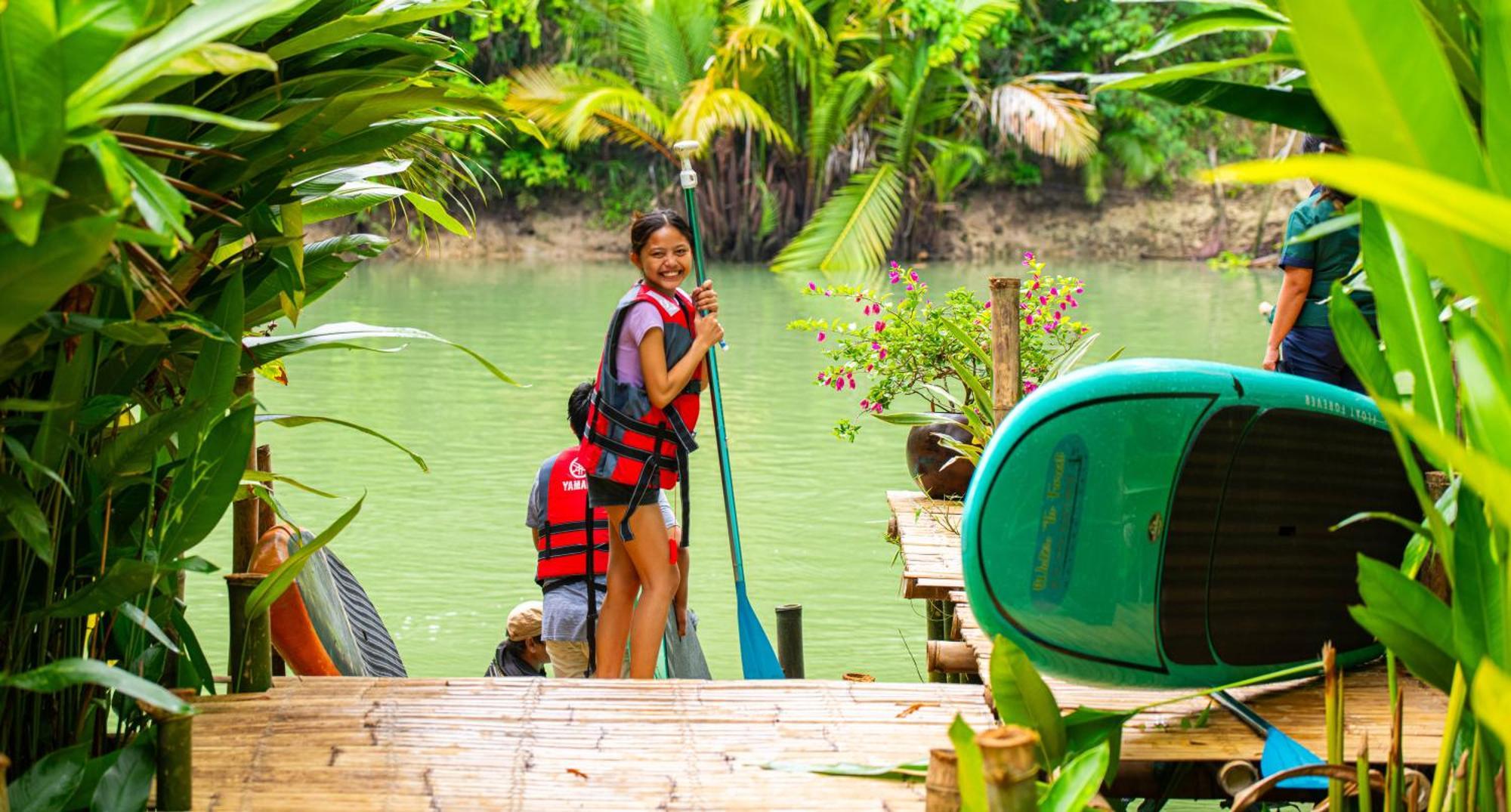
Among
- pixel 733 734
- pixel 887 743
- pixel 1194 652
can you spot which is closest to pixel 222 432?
pixel 733 734

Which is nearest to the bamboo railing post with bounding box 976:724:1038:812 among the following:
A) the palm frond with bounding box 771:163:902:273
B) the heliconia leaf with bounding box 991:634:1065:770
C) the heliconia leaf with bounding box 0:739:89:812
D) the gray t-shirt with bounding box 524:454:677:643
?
the heliconia leaf with bounding box 991:634:1065:770

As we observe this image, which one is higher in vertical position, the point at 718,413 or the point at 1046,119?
the point at 1046,119

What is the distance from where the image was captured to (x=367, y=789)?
2.62 metres

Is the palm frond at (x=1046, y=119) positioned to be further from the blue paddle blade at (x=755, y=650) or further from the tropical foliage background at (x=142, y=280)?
the tropical foliage background at (x=142, y=280)

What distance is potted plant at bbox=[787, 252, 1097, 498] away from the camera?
516 centimetres

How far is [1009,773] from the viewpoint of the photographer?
184 cm

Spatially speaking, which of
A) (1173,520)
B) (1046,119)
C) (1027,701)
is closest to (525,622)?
(1173,520)

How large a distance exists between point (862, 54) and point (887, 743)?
2082 cm

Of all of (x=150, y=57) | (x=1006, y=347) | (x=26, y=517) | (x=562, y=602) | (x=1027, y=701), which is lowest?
(x=562, y=602)

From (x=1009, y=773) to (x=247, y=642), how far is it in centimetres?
170

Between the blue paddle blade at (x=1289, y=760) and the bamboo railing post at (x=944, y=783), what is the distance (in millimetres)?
875

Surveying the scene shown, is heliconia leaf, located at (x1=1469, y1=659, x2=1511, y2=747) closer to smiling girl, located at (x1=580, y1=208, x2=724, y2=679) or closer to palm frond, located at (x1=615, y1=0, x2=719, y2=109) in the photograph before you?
smiling girl, located at (x1=580, y1=208, x2=724, y2=679)

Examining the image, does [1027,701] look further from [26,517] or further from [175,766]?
[26,517]

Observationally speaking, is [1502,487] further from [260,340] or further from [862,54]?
[862,54]
